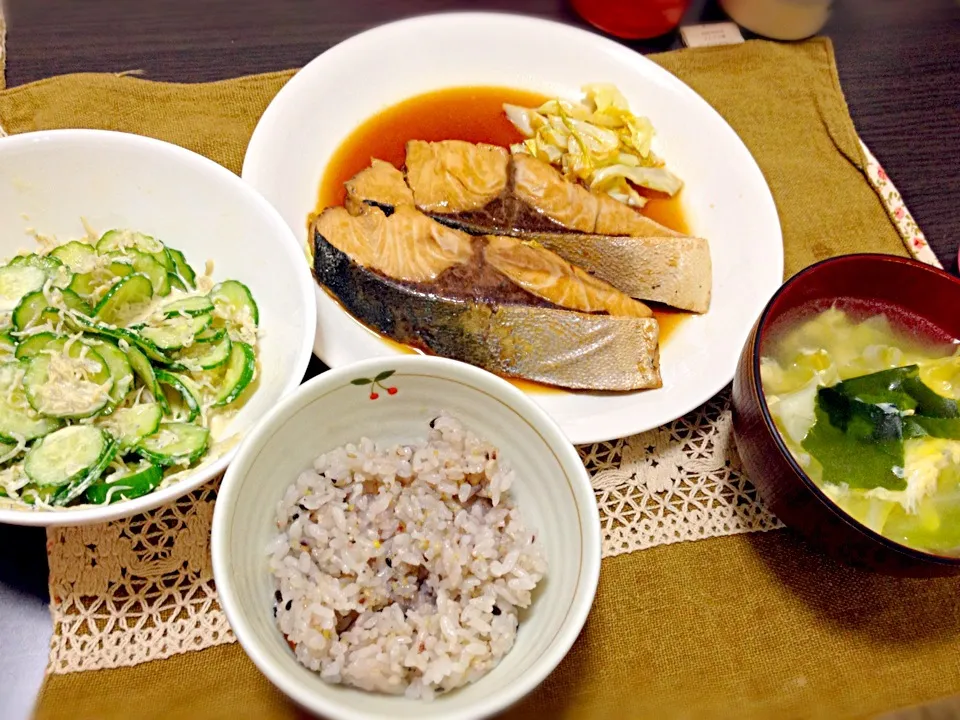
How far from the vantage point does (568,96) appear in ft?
8.89

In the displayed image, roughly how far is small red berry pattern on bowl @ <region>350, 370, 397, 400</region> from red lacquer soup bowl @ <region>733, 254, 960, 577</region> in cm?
85

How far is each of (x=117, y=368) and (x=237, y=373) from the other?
266 mm

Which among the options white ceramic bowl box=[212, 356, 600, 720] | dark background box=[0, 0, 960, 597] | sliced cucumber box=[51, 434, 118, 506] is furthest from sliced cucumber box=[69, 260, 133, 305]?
dark background box=[0, 0, 960, 597]

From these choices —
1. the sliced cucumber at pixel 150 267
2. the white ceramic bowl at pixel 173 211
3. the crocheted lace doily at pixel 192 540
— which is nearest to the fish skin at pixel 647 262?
the crocheted lace doily at pixel 192 540

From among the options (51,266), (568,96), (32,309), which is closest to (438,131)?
(568,96)

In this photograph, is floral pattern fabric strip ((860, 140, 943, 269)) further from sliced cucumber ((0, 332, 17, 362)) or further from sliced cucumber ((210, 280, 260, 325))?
sliced cucumber ((0, 332, 17, 362))

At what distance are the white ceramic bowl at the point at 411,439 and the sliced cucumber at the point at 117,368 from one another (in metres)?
0.47

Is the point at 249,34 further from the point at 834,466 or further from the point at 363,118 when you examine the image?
the point at 834,466

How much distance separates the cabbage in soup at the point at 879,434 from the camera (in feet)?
5.11

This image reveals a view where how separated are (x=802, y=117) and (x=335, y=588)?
2544mm

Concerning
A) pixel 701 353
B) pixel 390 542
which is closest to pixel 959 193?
pixel 701 353

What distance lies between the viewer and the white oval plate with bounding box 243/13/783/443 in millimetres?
2006

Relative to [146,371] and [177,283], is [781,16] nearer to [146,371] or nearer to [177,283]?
[177,283]

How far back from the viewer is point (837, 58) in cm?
302
